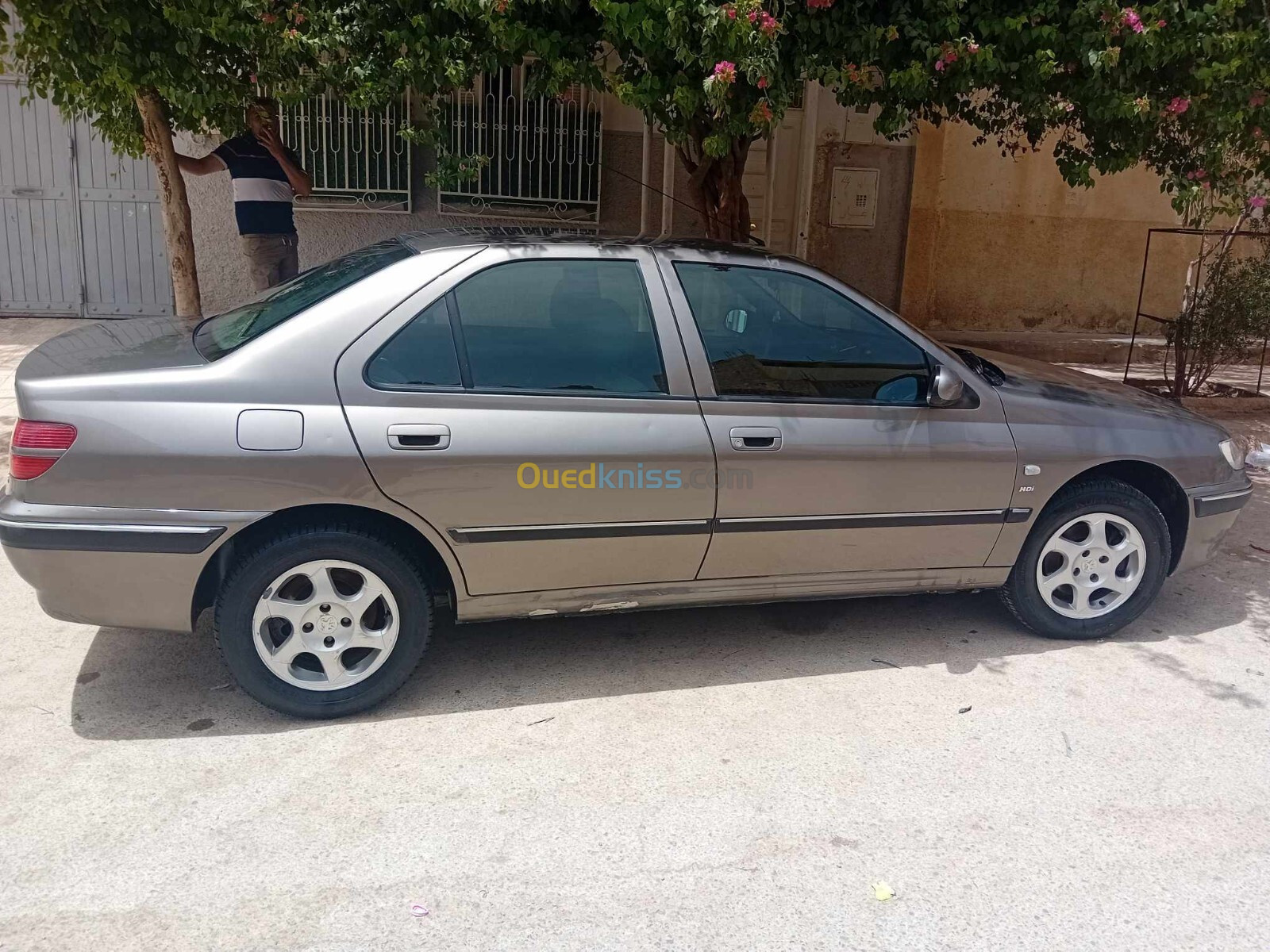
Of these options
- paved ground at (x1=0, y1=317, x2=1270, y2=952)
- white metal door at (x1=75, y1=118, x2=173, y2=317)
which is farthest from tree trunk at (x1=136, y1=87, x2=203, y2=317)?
white metal door at (x1=75, y1=118, x2=173, y2=317)

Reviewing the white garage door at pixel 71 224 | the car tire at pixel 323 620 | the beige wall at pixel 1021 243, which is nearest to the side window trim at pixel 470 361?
the car tire at pixel 323 620

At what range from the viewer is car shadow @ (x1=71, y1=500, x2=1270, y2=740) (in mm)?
3709

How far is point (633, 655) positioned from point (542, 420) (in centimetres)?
115

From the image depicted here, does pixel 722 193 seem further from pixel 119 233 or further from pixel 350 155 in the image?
pixel 119 233

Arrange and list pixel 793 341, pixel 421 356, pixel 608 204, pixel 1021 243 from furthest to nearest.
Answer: pixel 1021 243 < pixel 608 204 < pixel 793 341 < pixel 421 356

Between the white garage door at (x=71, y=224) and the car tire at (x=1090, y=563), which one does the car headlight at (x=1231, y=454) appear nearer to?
the car tire at (x=1090, y=563)

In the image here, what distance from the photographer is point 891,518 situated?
403 centimetres

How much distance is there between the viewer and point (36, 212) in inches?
383

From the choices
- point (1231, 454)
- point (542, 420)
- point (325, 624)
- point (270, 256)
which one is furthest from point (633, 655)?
point (270, 256)

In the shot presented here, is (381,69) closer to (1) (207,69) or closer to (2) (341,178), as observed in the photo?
(1) (207,69)

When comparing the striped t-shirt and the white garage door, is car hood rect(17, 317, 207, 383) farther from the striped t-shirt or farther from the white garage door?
the white garage door

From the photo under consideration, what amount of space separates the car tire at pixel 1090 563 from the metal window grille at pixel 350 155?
658cm

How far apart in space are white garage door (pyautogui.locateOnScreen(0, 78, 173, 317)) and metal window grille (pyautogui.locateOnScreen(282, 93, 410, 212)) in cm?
179

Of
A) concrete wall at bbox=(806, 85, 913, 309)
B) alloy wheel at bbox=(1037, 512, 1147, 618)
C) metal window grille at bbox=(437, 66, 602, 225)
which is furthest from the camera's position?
concrete wall at bbox=(806, 85, 913, 309)
